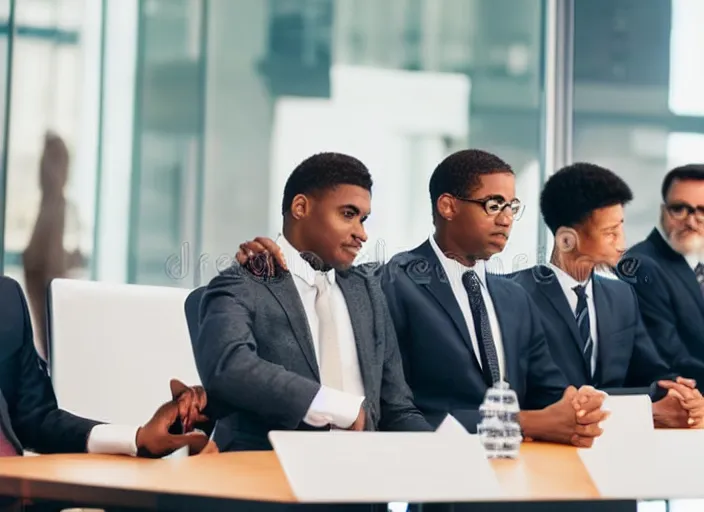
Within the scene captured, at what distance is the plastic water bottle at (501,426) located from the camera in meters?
2.23

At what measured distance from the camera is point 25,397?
8.21 feet

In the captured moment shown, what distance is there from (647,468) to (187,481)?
0.77m

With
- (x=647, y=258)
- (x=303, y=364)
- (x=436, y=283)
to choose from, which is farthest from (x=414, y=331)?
(x=647, y=258)

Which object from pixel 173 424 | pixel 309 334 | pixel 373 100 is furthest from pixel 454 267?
pixel 373 100

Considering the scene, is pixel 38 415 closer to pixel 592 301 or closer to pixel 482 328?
pixel 482 328

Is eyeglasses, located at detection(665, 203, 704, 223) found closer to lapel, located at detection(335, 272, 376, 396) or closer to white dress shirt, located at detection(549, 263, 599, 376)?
white dress shirt, located at detection(549, 263, 599, 376)

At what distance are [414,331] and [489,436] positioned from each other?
0.75 meters

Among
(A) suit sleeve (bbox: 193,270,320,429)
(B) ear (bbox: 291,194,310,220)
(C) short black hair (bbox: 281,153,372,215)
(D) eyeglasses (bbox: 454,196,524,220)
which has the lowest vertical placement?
(A) suit sleeve (bbox: 193,270,320,429)

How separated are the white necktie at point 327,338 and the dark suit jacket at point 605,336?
0.79 m

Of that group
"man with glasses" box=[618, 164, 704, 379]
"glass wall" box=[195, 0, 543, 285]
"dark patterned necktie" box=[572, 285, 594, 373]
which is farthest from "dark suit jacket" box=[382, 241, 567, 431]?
"glass wall" box=[195, 0, 543, 285]

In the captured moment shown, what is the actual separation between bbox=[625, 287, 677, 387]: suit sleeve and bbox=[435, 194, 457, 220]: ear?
0.66 m

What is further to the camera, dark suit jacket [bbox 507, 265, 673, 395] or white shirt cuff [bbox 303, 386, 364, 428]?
dark suit jacket [bbox 507, 265, 673, 395]

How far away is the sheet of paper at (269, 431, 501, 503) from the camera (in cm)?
171

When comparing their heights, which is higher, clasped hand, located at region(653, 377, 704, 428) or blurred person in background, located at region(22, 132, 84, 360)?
blurred person in background, located at region(22, 132, 84, 360)
